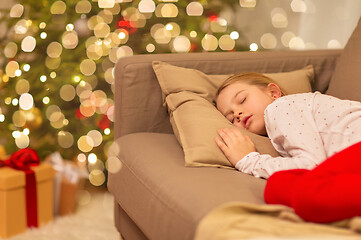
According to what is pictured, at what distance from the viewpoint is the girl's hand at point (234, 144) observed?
1.69 m

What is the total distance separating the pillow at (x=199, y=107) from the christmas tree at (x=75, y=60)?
723 millimetres

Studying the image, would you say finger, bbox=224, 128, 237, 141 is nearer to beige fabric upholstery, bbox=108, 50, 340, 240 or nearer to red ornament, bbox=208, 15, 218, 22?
beige fabric upholstery, bbox=108, 50, 340, 240

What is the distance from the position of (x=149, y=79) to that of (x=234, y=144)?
53 cm

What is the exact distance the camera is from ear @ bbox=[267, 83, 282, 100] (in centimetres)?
194

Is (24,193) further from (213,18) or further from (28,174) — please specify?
(213,18)

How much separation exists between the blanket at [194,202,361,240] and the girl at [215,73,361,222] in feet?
0.11

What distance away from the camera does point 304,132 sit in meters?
1.61

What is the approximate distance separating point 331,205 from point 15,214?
4.98ft

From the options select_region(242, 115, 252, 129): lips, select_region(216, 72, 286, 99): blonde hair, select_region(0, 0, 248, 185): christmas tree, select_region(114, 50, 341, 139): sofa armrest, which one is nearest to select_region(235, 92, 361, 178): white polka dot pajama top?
select_region(242, 115, 252, 129): lips

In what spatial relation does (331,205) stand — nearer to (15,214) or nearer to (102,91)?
(15,214)

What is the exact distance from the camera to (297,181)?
1.33 meters

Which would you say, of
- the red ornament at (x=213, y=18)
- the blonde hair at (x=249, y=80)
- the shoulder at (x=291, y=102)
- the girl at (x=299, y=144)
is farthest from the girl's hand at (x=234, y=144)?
the red ornament at (x=213, y=18)

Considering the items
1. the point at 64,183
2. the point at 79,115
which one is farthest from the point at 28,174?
the point at 79,115

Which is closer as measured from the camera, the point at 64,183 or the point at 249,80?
the point at 249,80
